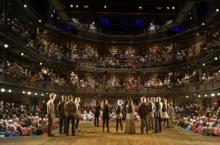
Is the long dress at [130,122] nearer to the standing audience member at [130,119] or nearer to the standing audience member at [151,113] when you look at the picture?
the standing audience member at [130,119]

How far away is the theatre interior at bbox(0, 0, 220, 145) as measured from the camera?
20328 millimetres

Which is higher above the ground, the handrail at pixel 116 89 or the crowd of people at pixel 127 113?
the handrail at pixel 116 89

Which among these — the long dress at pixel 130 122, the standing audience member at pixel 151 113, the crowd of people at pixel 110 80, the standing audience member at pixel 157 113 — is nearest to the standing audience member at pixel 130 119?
the long dress at pixel 130 122

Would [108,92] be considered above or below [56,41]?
below

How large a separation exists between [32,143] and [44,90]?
72.3ft

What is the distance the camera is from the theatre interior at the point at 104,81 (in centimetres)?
2033

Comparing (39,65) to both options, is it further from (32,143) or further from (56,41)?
(32,143)

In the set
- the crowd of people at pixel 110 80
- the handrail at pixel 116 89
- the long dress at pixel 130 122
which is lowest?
the long dress at pixel 130 122

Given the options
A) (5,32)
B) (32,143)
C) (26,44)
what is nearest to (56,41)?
(26,44)

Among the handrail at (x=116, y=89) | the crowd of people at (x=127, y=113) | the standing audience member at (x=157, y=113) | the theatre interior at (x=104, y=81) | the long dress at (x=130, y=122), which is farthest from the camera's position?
the handrail at (x=116, y=89)

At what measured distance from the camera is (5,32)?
2748 centimetres

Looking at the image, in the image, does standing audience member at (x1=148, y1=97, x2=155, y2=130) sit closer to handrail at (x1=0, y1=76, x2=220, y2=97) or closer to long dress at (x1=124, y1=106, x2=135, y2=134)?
long dress at (x1=124, y1=106, x2=135, y2=134)

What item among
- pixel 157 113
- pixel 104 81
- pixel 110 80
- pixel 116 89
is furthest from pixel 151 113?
pixel 104 81

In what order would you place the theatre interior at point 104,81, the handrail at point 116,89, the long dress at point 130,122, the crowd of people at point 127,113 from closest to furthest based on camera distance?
1. the crowd of people at point 127,113
2. the theatre interior at point 104,81
3. the long dress at point 130,122
4. the handrail at point 116,89
